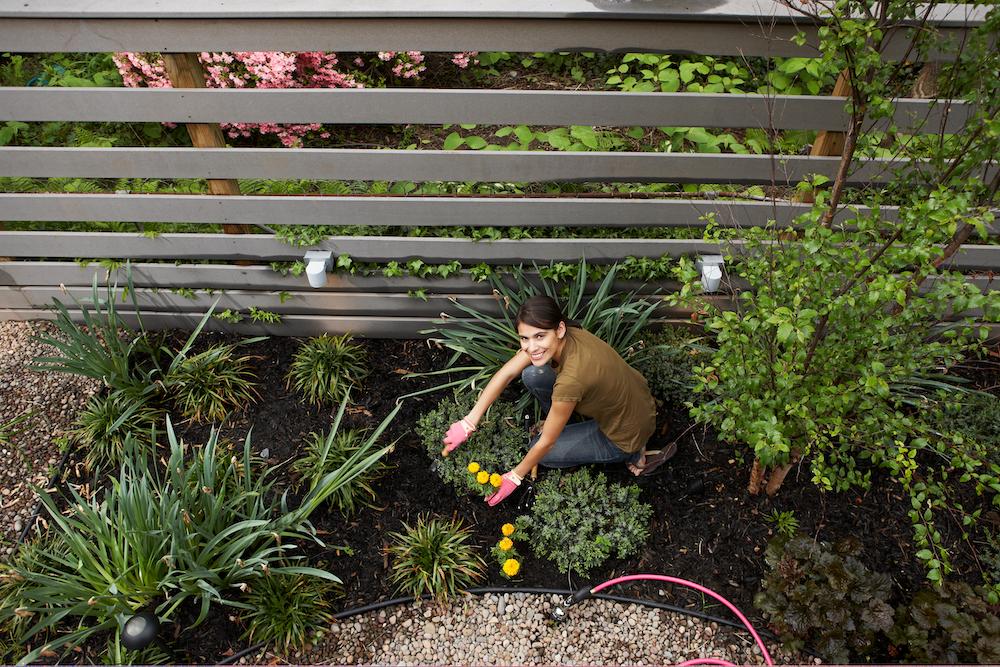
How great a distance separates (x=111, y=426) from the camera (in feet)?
10.7

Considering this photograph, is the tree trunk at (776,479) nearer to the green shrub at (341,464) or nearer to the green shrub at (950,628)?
the green shrub at (950,628)

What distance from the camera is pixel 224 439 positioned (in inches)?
135

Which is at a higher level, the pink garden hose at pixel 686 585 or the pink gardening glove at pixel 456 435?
the pink gardening glove at pixel 456 435

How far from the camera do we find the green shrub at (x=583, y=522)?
2.92 m

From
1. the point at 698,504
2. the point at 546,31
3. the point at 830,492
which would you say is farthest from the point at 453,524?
the point at 546,31

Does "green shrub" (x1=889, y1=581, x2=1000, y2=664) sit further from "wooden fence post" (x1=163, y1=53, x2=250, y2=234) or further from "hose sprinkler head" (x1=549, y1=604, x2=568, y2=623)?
"wooden fence post" (x1=163, y1=53, x2=250, y2=234)

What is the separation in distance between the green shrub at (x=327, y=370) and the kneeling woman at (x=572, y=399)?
0.71m

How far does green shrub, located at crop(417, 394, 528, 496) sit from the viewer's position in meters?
3.21

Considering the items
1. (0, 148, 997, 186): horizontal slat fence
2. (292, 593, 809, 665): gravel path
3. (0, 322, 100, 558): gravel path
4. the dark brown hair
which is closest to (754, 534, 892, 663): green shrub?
(292, 593, 809, 665): gravel path

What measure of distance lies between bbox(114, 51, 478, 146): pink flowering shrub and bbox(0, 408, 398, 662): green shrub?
6.79 feet

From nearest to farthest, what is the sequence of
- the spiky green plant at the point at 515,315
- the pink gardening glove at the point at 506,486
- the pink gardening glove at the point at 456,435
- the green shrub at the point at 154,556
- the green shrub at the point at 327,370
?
the green shrub at the point at 154,556, the pink gardening glove at the point at 506,486, the pink gardening glove at the point at 456,435, the spiky green plant at the point at 515,315, the green shrub at the point at 327,370

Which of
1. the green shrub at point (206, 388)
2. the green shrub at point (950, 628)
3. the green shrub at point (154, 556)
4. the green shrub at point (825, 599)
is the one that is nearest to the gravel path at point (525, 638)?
the green shrub at point (825, 599)

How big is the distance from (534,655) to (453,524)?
639mm

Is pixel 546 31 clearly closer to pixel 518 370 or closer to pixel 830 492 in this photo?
pixel 518 370
